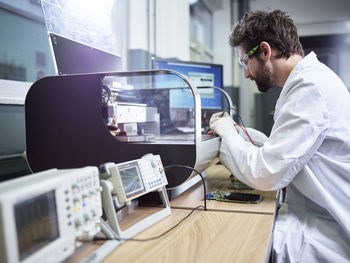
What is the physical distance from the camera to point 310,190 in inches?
41.6

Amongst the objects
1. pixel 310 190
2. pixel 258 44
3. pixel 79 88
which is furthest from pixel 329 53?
pixel 79 88

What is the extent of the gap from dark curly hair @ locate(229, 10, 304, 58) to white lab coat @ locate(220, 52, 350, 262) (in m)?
0.19

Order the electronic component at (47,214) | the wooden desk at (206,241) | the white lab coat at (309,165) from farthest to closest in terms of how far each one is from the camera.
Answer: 1. the white lab coat at (309,165)
2. the wooden desk at (206,241)
3. the electronic component at (47,214)

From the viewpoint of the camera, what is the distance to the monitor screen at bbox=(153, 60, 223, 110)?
6.37 ft

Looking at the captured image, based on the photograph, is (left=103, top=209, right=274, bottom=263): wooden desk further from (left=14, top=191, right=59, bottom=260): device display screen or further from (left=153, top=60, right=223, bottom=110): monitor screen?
(left=153, top=60, right=223, bottom=110): monitor screen

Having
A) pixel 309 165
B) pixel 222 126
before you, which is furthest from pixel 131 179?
pixel 309 165

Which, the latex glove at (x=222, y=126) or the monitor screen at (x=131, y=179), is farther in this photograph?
the latex glove at (x=222, y=126)

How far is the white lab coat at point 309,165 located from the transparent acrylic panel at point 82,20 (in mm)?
882

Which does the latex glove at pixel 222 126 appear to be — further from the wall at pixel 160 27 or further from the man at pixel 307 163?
the wall at pixel 160 27

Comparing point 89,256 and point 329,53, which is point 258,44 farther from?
point 329,53

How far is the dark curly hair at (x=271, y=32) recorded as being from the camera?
Answer: 4.18 feet

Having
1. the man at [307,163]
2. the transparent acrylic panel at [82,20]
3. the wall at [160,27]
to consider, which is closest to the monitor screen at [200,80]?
the transparent acrylic panel at [82,20]

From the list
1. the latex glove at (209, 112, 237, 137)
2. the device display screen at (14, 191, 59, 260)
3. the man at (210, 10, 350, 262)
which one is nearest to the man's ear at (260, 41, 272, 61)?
the man at (210, 10, 350, 262)

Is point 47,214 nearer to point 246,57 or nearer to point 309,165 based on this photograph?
point 309,165
